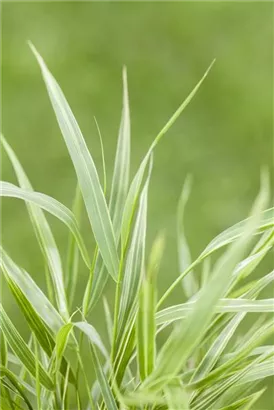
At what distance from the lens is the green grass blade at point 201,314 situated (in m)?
0.52

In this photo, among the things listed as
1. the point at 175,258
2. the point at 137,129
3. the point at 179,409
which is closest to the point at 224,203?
the point at 175,258

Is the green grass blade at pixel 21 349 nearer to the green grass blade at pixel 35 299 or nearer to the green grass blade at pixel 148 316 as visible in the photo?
the green grass blade at pixel 35 299

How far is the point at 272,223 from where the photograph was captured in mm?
667

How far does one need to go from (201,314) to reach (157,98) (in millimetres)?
1230

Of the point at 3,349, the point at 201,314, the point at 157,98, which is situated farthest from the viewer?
the point at 157,98

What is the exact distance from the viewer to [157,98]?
170 cm

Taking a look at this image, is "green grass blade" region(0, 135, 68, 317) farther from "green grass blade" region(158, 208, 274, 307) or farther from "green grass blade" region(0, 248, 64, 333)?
"green grass blade" region(158, 208, 274, 307)

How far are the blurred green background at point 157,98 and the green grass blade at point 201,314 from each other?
957 millimetres

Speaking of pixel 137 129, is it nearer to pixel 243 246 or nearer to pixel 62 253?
pixel 62 253

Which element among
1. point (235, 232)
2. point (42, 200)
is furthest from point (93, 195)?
point (235, 232)

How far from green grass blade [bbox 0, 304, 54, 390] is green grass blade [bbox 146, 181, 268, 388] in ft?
0.62

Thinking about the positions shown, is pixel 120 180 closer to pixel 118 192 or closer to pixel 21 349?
pixel 118 192

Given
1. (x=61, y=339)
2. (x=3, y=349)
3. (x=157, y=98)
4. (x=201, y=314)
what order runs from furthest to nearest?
(x=157, y=98)
(x=3, y=349)
(x=61, y=339)
(x=201, y=314)

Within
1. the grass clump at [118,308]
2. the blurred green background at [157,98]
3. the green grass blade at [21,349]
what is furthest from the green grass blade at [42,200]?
the blurred green background at [157,98]
